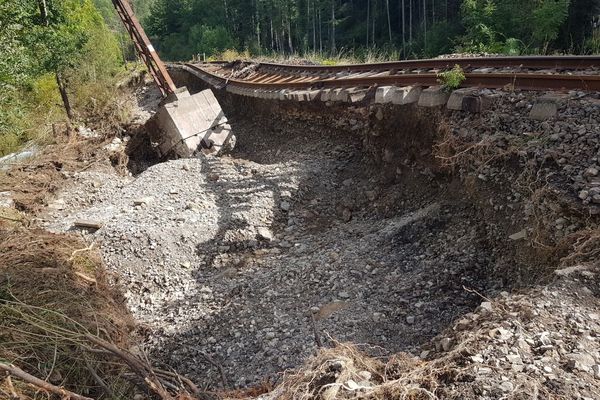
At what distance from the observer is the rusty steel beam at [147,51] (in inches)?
405

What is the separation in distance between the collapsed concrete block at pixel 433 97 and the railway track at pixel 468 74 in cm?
25

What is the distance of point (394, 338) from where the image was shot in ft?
12.2

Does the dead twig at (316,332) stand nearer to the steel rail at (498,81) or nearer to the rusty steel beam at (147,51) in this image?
the steel rail at (498,81)

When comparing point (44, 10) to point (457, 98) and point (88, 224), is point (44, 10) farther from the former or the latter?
point (457, 98)

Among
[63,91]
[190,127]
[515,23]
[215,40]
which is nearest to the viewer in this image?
[190,127]

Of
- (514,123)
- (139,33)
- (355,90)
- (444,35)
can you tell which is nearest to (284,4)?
(444,35)

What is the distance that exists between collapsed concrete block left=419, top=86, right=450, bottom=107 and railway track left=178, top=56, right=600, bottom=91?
0.25 m

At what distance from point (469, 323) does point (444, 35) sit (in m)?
29.0

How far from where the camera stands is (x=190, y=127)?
920 cm

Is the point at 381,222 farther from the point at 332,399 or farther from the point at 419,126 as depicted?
the point at 332,399

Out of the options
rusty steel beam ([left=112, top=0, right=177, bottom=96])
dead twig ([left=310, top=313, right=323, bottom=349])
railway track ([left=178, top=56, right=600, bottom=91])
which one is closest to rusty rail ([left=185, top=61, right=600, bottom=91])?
railway track ([left=178, top=56, right=600, bottom=91])

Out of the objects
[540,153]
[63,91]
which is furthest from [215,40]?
[540,153]

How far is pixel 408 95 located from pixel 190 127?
498cm

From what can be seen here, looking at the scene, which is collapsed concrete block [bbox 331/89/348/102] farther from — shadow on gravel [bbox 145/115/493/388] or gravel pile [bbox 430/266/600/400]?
gravel pile [bbox 430/266/600/400]
